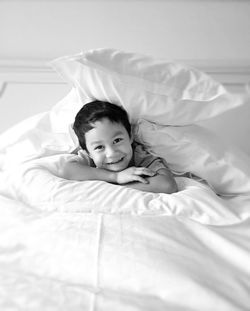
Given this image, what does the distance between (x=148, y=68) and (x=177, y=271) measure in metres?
0.53

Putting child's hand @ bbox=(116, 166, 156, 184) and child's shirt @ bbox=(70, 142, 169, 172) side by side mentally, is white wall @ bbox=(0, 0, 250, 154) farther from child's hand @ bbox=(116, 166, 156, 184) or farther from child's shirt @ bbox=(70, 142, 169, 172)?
child's hand @ bbox=(116, 166, 156, 184)

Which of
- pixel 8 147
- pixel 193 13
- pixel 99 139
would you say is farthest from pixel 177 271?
pixel 193 13

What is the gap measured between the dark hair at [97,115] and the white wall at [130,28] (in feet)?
1.78

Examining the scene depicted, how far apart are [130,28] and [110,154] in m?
0.75

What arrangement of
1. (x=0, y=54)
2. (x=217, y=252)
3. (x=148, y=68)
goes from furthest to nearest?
1. (x=0, y=54)
2. (x=148, y=68)
3. (x=217, y=252)

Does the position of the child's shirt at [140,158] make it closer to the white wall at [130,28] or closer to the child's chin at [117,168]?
the child's chin at [117,168]

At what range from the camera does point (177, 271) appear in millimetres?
668

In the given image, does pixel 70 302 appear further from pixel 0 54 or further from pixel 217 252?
pixel 0 54

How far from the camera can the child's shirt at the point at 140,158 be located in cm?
107

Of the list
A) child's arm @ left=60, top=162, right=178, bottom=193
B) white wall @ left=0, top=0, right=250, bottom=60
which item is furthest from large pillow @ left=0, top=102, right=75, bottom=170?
white wall @ left=0, top=0, right=250, bottom=60

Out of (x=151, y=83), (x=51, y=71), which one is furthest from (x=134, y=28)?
(x=151, y=83)

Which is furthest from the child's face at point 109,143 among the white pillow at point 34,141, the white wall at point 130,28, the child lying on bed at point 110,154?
the white wall at point 130,28

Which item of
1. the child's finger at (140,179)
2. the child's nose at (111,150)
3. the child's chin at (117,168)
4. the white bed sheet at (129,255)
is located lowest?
the child's chin at (117,168)

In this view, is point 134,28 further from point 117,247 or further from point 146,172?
point 117,247
